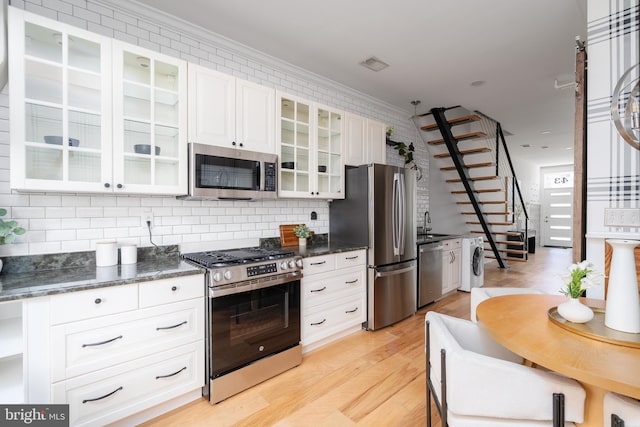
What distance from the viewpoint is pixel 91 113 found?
1.93 metres

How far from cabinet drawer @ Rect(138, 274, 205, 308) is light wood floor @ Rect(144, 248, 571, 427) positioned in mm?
780

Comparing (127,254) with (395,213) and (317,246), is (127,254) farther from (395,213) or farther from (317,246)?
(395,213)

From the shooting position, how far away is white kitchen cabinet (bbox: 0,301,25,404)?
4.82 feet

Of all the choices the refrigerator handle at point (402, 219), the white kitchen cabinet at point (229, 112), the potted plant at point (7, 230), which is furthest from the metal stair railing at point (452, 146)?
the potted plant at point (7, 230)

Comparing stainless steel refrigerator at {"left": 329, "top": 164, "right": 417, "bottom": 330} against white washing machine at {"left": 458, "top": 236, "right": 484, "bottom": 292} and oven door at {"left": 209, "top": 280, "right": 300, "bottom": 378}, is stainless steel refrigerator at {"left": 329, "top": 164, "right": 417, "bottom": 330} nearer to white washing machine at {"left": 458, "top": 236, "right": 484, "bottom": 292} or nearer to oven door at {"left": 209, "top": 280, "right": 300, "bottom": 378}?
oven door at {"left": 209, "top": 280, "right": 300, "bottom": 378}

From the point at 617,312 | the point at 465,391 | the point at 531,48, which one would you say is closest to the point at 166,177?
the point at 465,391

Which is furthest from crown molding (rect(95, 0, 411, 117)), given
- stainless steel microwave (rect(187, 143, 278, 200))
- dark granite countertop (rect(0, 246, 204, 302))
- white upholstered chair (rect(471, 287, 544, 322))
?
white upholstered chair (rect(471, 287, 544, 322))

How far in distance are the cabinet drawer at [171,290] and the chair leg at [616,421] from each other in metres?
2.08

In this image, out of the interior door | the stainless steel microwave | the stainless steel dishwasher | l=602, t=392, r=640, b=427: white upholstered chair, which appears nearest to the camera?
l=602, t=392, r=640, b=427: white upholstered chair

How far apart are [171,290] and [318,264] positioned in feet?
4.32

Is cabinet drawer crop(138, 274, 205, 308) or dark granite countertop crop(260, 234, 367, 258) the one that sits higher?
dark granite countertop crop(260, 234, 367, 258)

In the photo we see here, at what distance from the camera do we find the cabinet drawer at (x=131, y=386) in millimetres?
1613

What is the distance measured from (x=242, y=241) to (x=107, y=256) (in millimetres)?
1153

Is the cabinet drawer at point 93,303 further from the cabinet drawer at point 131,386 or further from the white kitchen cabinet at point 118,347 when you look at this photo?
the cabinet drawer at point 131,386
